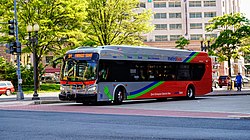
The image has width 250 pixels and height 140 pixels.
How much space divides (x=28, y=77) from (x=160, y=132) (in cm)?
4797

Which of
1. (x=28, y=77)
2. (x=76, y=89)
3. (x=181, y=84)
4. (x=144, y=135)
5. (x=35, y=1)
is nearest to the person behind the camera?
(x=144, y=135)

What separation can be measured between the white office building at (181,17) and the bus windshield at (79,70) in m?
67.4

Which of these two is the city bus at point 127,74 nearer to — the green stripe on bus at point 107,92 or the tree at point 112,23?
the green stripe on bus at point 107,92

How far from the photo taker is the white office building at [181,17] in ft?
305

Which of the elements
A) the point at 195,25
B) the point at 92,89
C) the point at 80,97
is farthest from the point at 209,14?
the point at 80,97

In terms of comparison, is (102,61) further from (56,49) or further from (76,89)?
(56,49)

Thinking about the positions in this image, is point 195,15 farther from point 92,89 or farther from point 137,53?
point 92,89

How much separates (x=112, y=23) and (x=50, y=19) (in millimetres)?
9208

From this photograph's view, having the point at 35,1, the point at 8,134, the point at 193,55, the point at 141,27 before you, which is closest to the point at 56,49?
the point at 35,1

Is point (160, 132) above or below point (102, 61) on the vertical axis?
below

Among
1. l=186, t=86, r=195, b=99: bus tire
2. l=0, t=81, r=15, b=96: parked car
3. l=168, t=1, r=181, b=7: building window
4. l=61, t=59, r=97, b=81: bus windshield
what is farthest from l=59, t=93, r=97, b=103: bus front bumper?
l=168, t=1, r=181, b=7: building window

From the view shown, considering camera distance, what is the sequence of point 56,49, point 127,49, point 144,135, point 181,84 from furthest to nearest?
point 56,49
point 181,84
point 127,49
point 144,135

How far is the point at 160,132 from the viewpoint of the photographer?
11.8 meters

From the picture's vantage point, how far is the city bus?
24656mm
